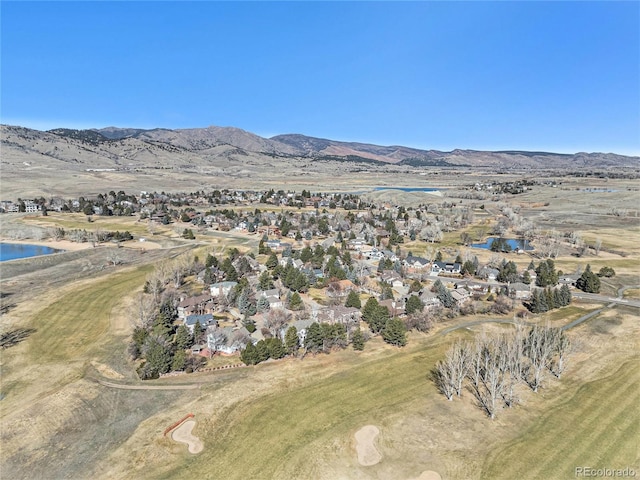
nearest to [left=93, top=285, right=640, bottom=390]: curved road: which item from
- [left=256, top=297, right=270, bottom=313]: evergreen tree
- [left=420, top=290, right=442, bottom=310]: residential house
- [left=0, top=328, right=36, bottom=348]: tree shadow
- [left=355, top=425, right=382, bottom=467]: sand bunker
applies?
[left=420, top=290, right=442, bottom=310]: residential house

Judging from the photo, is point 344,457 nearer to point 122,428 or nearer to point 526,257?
point 122,428

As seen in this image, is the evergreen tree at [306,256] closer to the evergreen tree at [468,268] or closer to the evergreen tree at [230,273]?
the evergreen tree at [230,273]

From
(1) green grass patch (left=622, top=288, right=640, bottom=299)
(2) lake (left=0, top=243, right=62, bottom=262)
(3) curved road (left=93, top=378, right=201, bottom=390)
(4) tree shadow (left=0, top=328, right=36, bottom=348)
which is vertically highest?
(1) green grass patch (left=622, top=288, right=640, bottom=299)

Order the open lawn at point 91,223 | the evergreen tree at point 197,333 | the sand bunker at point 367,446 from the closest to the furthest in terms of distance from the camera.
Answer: the sand bunker at point 367,446 < the evergreen tree at point 197,333 < the open lawn at point 91,223

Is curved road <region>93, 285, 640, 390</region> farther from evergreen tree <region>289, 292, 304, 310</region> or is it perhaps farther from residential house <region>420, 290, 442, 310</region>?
evergreen tree <region>289, 292, 304, 310</region>

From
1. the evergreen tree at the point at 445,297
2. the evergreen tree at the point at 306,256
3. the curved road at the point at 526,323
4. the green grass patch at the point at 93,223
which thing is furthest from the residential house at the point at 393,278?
the green grass patch at the point at 93,223

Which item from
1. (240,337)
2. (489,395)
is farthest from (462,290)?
(240,337)

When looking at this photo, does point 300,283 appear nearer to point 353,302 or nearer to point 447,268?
point 353,302
